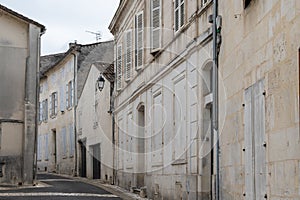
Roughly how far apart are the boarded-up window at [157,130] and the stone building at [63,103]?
1372 centimetres

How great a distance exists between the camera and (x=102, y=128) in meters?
23.7

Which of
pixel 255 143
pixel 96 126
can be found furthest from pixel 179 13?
pixel 96 126

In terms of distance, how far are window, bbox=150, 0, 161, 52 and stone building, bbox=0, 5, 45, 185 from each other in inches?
215

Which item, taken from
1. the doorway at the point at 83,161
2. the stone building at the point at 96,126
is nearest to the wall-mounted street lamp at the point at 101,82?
the stone building at the point at 96,126

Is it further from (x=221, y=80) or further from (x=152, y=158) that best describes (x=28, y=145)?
(x=221, y=80)

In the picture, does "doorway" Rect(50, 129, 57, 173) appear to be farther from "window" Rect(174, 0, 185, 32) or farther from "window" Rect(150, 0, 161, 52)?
"window" Rect(174, 0, 185, 32)

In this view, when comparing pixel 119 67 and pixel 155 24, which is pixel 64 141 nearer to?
pixel 119 67

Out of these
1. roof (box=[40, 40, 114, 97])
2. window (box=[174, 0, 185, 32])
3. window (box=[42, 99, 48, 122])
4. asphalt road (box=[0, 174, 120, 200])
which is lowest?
asphalt road (box=[0, 174, 120, 200])

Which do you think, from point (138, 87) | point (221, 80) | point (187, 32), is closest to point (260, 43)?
point (221, 80)

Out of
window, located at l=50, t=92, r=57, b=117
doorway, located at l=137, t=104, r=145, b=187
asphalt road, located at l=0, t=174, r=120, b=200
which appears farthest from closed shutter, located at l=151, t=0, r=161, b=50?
window, located at l=50, t=92, r=57, b=117

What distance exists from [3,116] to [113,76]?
593 centimetres

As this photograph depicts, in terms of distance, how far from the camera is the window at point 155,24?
14.6 metres

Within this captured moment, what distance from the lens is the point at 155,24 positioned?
15047mm

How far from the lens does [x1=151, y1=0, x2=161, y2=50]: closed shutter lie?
1462 cm
